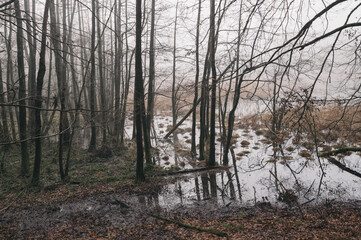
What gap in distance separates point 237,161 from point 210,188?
341 cm

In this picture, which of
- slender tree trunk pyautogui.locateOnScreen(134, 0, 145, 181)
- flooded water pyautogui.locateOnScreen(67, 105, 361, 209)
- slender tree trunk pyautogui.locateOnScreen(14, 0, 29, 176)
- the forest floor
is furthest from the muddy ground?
slender tree trunk pyautogui.locateOnScreen(14, 0, 29, 176)

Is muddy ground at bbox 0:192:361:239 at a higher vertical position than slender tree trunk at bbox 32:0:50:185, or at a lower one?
lower

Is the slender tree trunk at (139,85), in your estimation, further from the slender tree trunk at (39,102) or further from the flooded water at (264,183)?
the slender tree trunk at (39,102)

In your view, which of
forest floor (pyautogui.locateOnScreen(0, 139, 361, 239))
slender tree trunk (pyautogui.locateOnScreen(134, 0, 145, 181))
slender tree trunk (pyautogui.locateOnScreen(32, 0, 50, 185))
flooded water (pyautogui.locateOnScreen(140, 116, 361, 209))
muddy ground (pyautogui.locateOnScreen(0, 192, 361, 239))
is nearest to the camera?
muddy ground (pyautogui.locateOnScreen(0, 192, 361, 239))

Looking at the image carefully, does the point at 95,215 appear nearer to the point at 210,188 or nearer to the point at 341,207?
the point at 210,188

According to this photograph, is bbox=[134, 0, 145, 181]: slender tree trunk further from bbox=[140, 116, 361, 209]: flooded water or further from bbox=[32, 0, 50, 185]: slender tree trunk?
bbox=[32, 0, 50, 185]: slender tree trunk

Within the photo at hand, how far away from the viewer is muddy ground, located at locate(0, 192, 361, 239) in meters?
5.20

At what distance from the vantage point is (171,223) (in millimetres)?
6102

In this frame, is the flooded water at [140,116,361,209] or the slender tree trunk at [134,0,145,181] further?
the slender tree trunk at [134,0,145,181]

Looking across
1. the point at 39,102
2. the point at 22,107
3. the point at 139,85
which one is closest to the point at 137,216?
the point at 139,85

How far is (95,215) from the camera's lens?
6770 millimetres

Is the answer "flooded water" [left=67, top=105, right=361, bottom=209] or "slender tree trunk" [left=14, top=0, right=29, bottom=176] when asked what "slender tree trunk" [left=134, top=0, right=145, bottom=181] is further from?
"slender tree trunk" [left=14, top=0, right=29, bottom=176]

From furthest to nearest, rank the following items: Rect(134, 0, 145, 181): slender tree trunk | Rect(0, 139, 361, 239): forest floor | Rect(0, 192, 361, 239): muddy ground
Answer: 1. Rect(134, 0, 145, 181): slender tree trunk
2. Rect(0, 139, 361, 239): forest floor
3. Rect(0, 192, 361, 239): muddy ground

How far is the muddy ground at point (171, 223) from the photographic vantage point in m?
5.20
